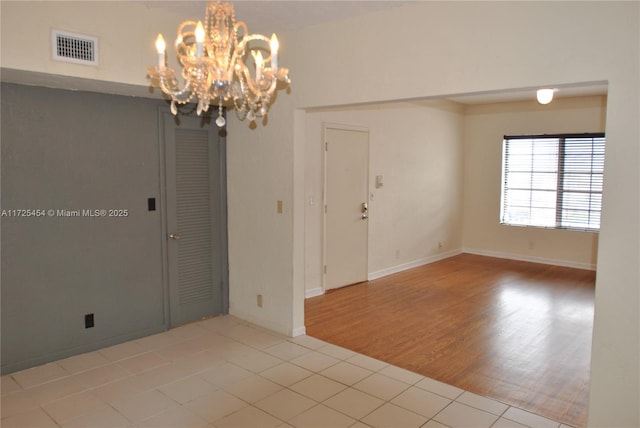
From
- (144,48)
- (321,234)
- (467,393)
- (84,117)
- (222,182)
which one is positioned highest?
(144,48)

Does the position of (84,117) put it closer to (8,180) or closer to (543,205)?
(8,180)

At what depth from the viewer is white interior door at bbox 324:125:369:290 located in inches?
229

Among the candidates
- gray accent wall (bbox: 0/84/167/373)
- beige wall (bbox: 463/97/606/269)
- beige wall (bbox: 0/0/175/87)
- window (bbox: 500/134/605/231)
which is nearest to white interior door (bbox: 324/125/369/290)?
gray accent wall (bbox: 0/84/167/373)

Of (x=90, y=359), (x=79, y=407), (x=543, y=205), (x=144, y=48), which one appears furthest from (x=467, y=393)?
(x=543, y=205)

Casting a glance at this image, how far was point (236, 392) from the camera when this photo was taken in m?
3.30

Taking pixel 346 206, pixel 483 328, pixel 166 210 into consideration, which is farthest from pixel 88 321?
pixel 483 328

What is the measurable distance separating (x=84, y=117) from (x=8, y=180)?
30.3 inches

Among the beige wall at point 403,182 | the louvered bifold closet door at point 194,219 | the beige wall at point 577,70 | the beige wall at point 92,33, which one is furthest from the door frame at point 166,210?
the beige wall at point 577,70

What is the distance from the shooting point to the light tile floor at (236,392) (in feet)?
9.69

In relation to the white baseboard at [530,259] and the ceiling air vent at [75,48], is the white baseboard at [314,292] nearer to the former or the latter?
the ceiling air vent at [75,48]

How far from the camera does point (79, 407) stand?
10.1 feet

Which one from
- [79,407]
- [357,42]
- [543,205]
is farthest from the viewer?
[543,205]

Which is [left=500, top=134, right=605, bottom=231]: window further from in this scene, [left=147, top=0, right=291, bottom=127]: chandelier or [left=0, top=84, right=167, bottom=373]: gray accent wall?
[left=147, top=0, right=291, bottom=127]: chandelier

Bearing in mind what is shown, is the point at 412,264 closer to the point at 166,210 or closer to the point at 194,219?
the point at 194,219
